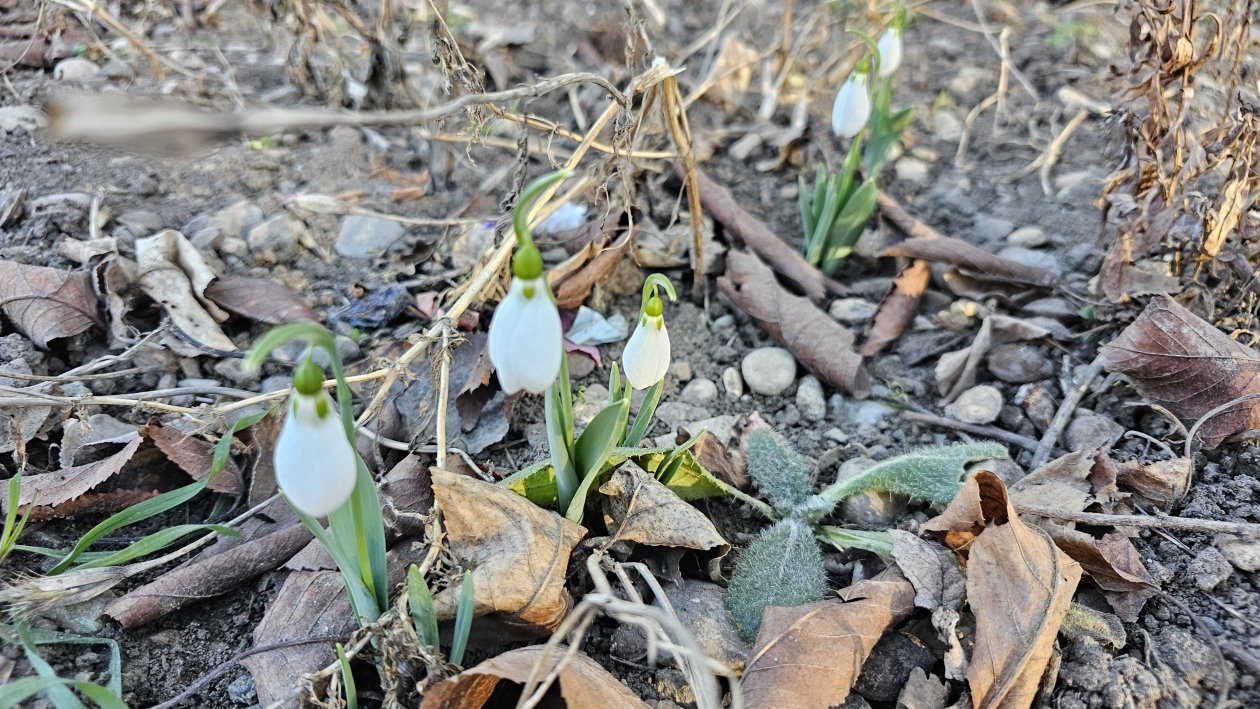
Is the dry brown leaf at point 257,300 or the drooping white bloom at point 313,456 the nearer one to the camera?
the drooping white bloom at point 313,456

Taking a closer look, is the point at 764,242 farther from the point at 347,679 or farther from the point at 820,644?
the point at 347,679

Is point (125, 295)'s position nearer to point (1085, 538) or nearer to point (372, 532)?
point (372, 532)

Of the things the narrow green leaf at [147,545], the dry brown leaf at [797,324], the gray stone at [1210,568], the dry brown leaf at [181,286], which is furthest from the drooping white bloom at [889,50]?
the narrow green leaf at [147,545]

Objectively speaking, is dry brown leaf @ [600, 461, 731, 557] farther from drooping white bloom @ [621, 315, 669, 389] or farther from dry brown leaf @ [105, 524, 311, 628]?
dry brown leaf @ [105, 524, 311, 628]

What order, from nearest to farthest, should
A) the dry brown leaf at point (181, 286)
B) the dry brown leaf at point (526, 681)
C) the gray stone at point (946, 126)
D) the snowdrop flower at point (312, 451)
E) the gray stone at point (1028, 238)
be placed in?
the snowdrop flower at point (312, 451) < the dry brown leaf at point (526, 681) < the dry brown leaf at point (181, 286) < the gray stone at point (1028, 238) < the gray stone at point (946, 126)

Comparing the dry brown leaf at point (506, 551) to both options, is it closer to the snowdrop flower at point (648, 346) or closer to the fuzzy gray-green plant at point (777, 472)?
the snowdrop flower at point (648, 346)

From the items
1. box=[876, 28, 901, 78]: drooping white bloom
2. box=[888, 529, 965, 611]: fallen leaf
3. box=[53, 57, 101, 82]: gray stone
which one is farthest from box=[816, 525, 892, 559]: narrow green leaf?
box=[53, 57, 101, 82]: gray stone

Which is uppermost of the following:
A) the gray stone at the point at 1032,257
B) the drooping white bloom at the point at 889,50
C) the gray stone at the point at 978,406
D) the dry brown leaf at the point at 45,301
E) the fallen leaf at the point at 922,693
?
the drooping white bloom at the point at 889,50
